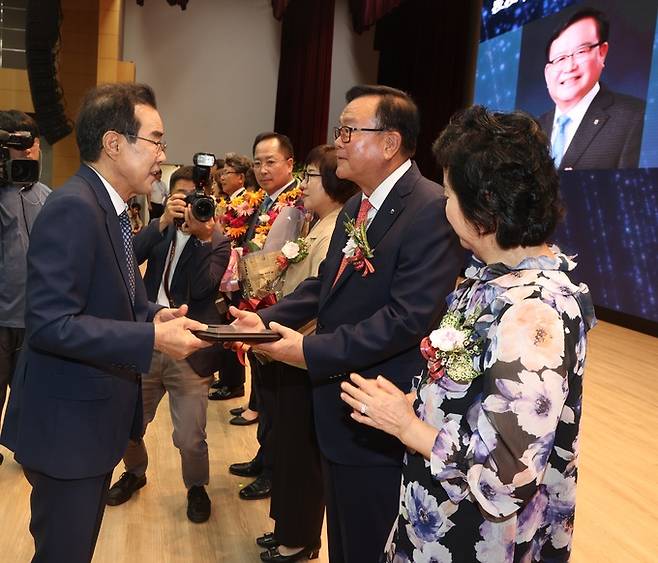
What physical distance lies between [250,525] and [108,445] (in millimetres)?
1385

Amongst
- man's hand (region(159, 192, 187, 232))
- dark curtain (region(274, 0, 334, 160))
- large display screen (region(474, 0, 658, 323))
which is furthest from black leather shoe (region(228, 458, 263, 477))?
dark curtain (region(274, 0, 334, 160))

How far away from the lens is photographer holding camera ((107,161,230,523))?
2824 mm

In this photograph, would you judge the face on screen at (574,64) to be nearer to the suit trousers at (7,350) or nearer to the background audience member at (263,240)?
the background audience member at (263,240)

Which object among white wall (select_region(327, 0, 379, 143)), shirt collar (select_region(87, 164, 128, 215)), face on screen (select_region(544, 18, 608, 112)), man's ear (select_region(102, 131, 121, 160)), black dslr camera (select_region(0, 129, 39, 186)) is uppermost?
white wall (select_region(327, 0, 379, 143))

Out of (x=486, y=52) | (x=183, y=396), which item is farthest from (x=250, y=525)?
(x=486, y=52)

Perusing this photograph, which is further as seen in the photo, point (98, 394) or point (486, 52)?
point (486, 52)

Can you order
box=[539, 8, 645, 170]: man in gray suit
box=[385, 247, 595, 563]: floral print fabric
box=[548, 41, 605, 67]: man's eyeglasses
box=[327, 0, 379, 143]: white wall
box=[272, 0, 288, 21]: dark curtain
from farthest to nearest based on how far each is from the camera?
box=[327, 0, 379, 143]: white wall, box=[272, 0, 288, 21]: dark curtain, box=[548, 41, 605, 67]: man's eyeglasses, box=[539, 8, 645, 170]: man in gray suit, box=[385, 247, 595, 563]: floral print fabric

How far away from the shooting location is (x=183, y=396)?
2.86 metres

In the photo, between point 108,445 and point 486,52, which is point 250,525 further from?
point 486,52

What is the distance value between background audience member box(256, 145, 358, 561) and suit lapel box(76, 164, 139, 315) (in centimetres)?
95

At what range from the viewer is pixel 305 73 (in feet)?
35.9

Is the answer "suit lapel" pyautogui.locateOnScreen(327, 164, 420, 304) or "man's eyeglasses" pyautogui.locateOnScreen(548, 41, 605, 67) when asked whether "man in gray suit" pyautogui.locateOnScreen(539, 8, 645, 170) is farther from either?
"suit lapel" pyautogui.locateOnScreen(327, 164, 420, 304)

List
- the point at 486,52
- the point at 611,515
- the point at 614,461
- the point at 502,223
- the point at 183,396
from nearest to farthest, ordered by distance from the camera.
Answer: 1. the point at 502,223
2. the point at 183,396
3. the point at 611,515
4. the point at 614,461
5. the point at 486,52

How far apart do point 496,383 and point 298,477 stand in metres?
1.56
